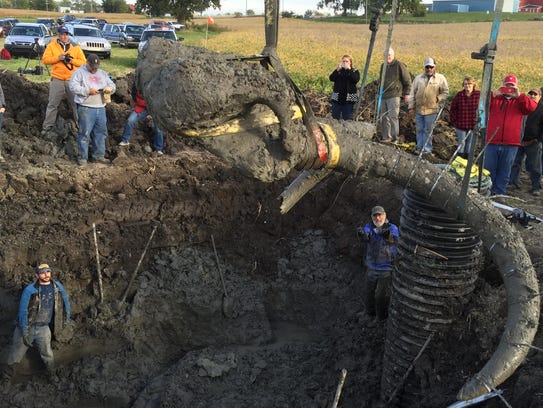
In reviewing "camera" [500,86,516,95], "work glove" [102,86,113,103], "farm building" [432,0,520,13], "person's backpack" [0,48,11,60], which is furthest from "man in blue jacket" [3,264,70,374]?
"farm building" [432,0,520,13]

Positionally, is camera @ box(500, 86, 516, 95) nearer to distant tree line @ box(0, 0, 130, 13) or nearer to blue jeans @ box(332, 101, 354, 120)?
blue jeans @ box(332, 101, 354, 120)

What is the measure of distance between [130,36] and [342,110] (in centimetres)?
1675

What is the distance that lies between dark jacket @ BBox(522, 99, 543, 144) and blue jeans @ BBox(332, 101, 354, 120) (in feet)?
9.21

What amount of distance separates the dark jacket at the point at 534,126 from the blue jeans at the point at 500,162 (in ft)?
2.71

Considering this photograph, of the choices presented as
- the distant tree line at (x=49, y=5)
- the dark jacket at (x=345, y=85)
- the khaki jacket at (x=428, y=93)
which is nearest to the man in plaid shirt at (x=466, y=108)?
the khaki jacket at (x=428, y=93)

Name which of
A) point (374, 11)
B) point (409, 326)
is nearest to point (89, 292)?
point (409, 326)

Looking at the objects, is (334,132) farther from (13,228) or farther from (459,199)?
(13,228)

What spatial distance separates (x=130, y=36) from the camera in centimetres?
2369

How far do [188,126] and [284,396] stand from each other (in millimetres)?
3741

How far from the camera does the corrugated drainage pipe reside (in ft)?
13.8

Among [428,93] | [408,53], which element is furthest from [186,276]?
[408,53]

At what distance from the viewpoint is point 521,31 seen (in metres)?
42.1

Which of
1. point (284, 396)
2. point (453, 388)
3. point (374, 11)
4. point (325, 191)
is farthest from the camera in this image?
point (325, 191)

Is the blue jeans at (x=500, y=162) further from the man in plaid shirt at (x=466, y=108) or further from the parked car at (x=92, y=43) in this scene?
the parked car at (x=92, y=43)
